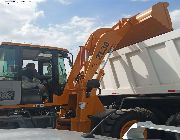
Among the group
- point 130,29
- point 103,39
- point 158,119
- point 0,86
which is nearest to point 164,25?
point 130,29

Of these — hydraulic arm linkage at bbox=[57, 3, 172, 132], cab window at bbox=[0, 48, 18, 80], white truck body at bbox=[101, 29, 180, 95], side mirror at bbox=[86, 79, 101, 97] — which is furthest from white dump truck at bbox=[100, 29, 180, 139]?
cab window at bbox=[0, 48, 18, 80]

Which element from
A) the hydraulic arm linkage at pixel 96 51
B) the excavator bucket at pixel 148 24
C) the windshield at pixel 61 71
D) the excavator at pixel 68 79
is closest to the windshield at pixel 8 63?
the excavator at pixel 68 79

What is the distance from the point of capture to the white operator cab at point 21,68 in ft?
31.0

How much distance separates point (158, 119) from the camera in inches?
358

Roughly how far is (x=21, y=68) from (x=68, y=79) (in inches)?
51.8

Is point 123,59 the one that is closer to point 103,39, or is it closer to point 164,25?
point 103,39

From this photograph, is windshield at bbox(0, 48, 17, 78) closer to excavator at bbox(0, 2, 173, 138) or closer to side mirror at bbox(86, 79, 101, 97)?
excavator at bbox(0, 2, 173, 138)

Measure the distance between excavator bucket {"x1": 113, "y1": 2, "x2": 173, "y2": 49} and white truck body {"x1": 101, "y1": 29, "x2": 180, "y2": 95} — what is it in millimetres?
451

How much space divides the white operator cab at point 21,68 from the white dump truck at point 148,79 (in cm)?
140

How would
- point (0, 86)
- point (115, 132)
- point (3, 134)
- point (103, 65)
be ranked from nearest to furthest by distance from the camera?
point (3, 134)
point (115, 132)
point (0, 86)
point (103, 65)

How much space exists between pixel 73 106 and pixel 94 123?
0.94 meters

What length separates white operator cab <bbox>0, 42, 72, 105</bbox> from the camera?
9.44 meters

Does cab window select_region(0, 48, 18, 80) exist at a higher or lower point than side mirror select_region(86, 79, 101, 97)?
higher

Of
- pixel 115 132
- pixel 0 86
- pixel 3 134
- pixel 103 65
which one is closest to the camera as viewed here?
pixel 3 134
